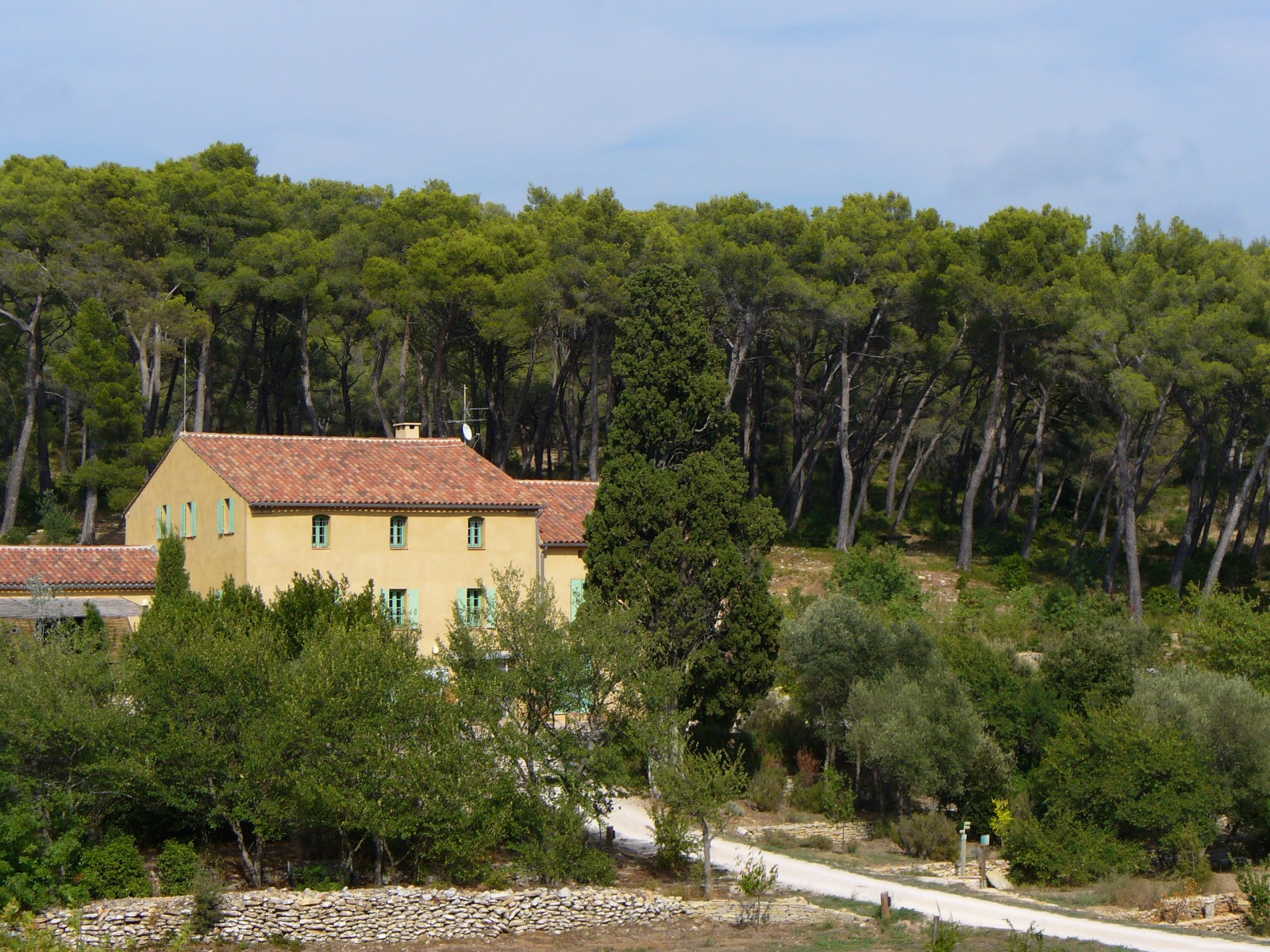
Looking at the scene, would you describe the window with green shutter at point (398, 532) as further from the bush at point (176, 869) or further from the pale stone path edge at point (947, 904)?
the bush at point (176, 869)

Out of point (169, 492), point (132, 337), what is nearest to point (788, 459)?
point (132, 337)

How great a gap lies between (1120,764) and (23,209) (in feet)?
136

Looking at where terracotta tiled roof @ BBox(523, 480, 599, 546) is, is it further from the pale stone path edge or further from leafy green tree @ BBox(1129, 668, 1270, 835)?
leafy green tree @ BBox(1129, 668, 1270, 835)

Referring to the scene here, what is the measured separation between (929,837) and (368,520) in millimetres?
15812

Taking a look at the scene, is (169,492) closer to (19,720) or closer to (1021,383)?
(19,720)

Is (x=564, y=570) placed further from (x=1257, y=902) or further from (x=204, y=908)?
(x=1257, y=902)

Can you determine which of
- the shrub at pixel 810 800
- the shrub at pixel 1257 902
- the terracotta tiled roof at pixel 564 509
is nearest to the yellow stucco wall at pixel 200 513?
the terracotta tiled roof at pixel 564 509

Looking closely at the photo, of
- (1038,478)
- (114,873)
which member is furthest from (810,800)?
(1038,478)

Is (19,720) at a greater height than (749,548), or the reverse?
(749,548)

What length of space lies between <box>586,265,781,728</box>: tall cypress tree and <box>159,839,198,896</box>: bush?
10.8m

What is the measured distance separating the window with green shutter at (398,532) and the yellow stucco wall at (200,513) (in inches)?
148

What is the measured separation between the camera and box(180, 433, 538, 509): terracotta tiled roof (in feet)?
117

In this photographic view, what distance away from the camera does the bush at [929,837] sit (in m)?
29.4

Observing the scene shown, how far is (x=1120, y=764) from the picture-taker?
28.3m
